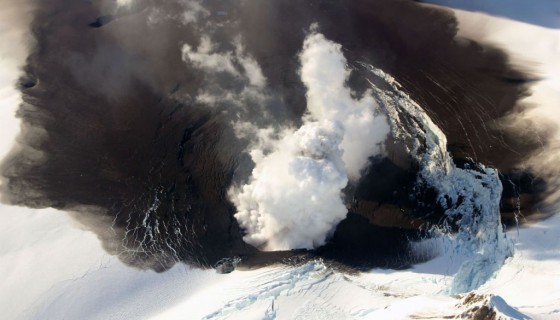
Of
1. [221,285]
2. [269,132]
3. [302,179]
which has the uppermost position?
[269,132]

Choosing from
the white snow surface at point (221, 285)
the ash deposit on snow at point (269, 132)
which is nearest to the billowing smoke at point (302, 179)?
the ash deposit on snow at point (269, 132)

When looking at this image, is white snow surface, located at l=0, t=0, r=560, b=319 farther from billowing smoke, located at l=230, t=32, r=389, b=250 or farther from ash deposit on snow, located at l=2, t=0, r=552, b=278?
billowing smoke, located at l=230, t=32, r=389, b=250

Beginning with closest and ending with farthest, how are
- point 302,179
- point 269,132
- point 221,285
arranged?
point 221,285, point 302,179, point 269,132

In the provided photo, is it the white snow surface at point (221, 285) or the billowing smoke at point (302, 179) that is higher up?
the billowing smoke at point (302, 179)

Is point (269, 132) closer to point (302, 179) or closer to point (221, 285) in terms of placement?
point (302, 179)

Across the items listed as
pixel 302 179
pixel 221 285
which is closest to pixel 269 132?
pixel 302 179

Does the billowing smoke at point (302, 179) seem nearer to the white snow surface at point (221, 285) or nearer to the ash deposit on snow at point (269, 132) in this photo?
the ash deposit on snow at point (269, 132)

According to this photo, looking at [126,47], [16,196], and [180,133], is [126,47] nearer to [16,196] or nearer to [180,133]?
[180,133]
